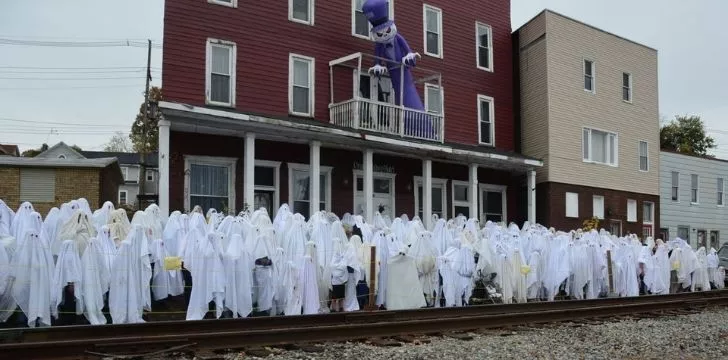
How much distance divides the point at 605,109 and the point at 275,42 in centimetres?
1381

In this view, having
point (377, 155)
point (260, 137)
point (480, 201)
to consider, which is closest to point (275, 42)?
point (260, 137)

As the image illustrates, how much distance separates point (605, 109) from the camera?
27047mm

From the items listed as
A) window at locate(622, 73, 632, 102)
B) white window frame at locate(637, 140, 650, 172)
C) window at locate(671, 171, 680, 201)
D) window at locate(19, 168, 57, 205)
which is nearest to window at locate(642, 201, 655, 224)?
white window frame at locate(637, 140, 650, 172)

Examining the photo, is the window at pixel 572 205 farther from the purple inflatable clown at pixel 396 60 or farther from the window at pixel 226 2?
the window at pixel 226 2

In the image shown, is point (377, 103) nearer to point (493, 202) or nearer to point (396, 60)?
point (396, 60)

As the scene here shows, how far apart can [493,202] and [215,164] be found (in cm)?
1055

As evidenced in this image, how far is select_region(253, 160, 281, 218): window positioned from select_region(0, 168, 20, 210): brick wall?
6206mm

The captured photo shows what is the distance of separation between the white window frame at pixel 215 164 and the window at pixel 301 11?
14.9ft

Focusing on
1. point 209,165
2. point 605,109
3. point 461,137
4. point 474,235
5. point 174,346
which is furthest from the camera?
point 605,109

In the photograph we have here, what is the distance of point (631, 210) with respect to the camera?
28.0 meters

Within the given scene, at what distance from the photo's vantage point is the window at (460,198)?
23359 mm

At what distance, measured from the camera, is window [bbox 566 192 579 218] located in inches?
998

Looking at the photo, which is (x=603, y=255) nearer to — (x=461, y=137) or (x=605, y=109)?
(x=461, y=137)

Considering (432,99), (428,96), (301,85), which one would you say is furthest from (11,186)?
(432,99)
